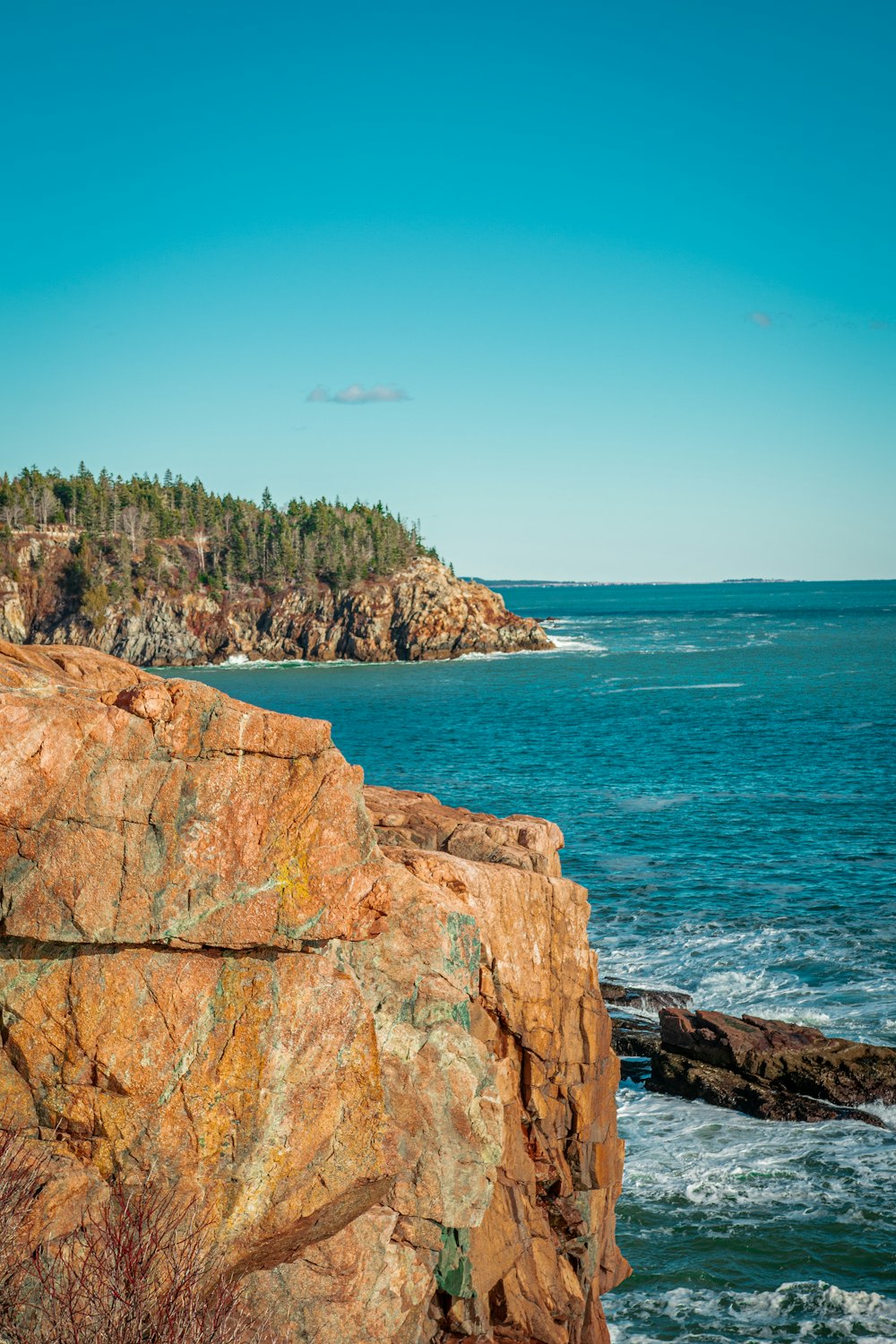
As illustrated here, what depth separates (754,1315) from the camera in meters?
19.3

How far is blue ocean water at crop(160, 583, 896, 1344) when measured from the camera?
20312 millimetres

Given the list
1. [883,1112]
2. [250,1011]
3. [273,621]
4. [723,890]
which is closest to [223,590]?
[273,621]

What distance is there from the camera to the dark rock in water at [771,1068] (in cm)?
2608

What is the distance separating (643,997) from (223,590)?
470 feet

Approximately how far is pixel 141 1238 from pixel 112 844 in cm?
429

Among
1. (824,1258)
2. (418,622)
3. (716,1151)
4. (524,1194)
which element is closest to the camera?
(524,1194)

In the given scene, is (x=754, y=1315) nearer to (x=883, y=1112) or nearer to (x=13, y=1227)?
(x=883, y=1112)

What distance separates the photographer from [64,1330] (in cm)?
1096

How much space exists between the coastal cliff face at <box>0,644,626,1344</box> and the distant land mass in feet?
452

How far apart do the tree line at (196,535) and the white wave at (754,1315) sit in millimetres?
150423

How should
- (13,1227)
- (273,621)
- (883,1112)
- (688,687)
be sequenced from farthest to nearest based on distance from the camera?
(273,621) → (688,687) → (883,1112) → (13,1227)

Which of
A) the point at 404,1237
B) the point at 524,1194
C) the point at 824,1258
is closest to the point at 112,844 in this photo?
the point at 404,1237

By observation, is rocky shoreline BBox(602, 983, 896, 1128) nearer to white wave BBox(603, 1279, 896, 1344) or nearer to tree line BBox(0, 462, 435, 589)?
white wave BBox(603, 1279, 896, 1344)

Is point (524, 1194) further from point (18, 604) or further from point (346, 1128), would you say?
point (18, 604)
